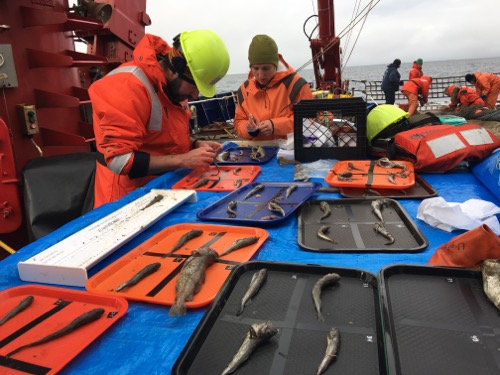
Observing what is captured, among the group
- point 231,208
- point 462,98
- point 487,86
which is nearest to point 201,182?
point 231,208

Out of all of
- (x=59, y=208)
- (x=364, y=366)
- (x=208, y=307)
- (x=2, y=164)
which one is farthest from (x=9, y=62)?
(x=364, y=366)

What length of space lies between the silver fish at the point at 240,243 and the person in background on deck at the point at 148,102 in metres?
1.43

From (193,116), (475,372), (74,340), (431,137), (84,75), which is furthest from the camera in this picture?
(193,116)

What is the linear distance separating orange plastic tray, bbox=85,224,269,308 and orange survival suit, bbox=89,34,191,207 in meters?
1.04

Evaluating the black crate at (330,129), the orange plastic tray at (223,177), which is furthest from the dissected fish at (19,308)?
the black crate at (330,129)

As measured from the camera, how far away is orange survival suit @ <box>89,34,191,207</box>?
9.75 feet

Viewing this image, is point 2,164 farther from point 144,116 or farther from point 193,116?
point 193,116

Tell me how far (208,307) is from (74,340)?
50cm

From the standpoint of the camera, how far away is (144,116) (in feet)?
10.4

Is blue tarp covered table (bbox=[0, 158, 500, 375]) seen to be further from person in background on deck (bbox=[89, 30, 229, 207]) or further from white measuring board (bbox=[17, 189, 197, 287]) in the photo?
person in background on deck (bbox=[89, 30, 229, 207])

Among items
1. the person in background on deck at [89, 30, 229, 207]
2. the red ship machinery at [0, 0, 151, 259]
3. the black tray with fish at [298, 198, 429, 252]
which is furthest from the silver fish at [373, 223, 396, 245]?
the red ship machinery at [0, 0, 151, 259]

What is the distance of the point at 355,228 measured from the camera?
2.24 meters

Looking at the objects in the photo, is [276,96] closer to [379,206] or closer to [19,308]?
[379,206]

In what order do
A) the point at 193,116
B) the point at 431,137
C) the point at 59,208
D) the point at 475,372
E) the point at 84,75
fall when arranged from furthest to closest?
the point at 193,116
the point at 84,75
the point at 59,208
the point at 431,137
the point at 475,372
